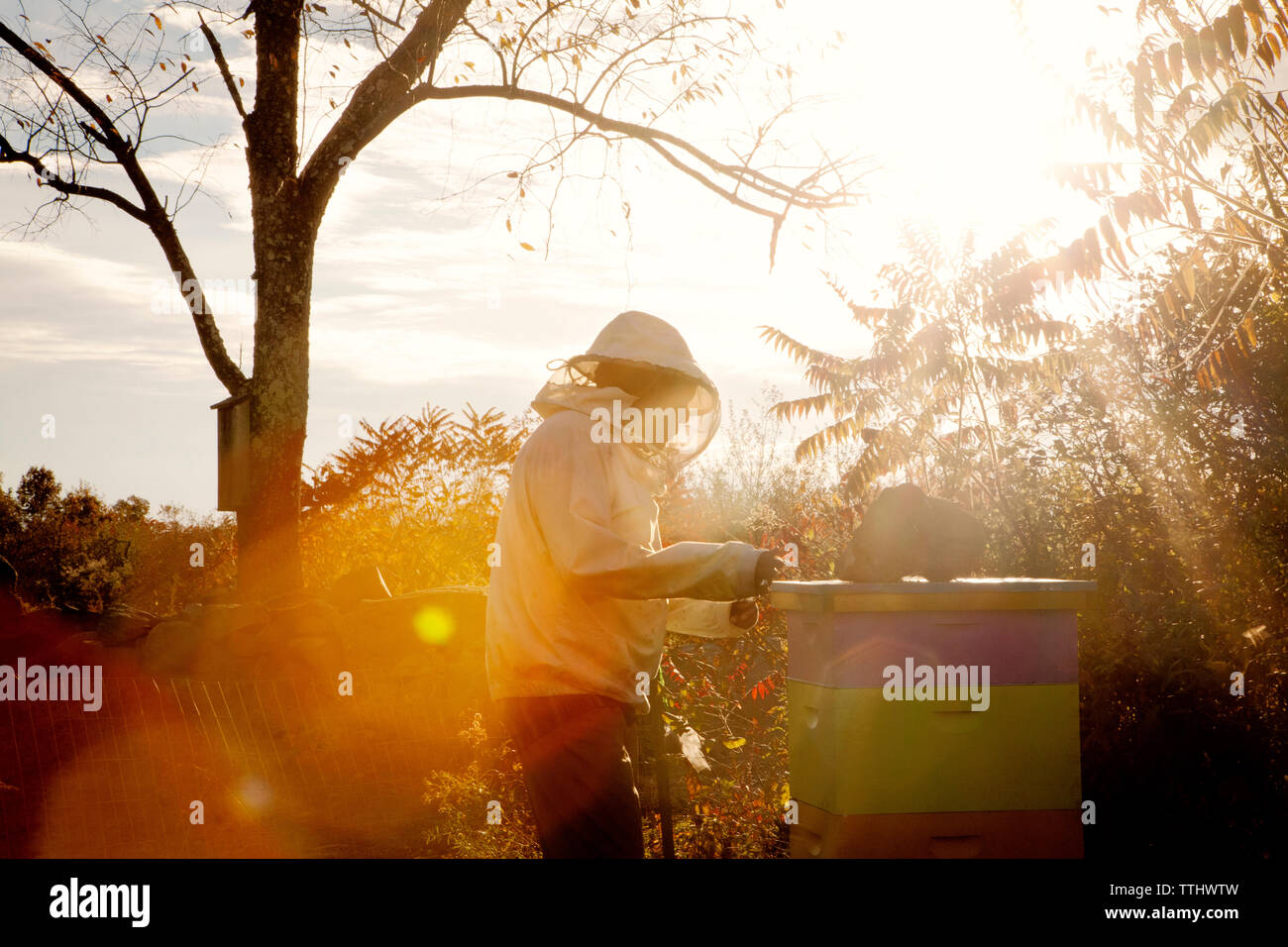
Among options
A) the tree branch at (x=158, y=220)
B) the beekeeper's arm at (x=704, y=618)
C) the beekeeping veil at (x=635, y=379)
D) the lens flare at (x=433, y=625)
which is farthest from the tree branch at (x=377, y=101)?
the beekeeper's arm at (x=704, y=618)

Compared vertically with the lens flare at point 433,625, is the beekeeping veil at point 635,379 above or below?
above

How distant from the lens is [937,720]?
3.03 metres

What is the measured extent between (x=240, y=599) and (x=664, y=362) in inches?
172

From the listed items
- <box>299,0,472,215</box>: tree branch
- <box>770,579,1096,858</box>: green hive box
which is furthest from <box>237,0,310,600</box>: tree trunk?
<box>770,579,1096,858</box>: green hive box

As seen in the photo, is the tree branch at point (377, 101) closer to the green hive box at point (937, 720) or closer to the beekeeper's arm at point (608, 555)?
the beekeeper's arm at point (608, 555)

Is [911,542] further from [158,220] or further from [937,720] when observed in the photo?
[158,220]

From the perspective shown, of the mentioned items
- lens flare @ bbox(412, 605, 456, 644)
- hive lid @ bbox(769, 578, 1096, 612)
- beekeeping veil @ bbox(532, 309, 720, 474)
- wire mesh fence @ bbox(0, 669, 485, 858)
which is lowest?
wire mesh fence @ bbox(0, 669, 485, 858)

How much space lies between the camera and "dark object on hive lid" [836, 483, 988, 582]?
3380mm

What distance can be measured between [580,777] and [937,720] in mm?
1205

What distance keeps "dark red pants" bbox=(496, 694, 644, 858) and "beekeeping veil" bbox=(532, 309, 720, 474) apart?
835mm

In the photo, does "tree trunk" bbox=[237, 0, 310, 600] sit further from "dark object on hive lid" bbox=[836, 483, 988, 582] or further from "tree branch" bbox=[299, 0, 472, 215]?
"dark object on hive lid" bbox=[836, 483, 988, 582]

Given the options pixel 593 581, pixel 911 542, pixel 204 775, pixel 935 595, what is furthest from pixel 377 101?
pixel 935 595

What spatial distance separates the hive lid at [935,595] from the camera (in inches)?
117

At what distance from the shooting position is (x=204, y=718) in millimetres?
4680
